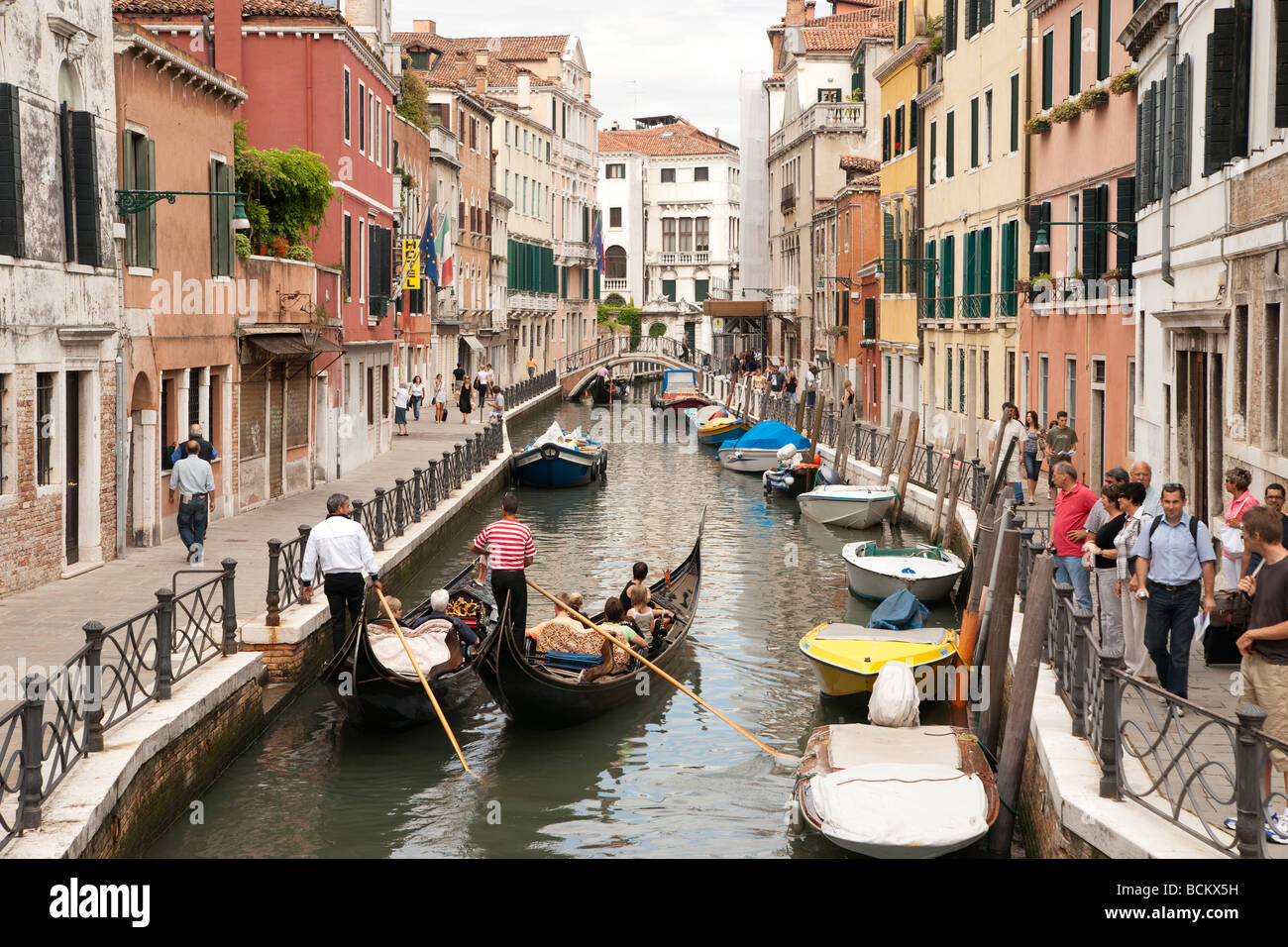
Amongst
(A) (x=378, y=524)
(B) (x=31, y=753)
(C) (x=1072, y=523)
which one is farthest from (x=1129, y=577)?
(A) (x=378, y=524)

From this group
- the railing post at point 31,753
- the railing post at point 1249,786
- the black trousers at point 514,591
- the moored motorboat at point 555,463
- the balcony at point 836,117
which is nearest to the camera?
the railing post at point 1249,786

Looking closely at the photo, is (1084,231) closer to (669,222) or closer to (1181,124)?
(1181,124)

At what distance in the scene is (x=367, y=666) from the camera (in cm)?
1116

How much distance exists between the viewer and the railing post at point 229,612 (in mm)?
11195

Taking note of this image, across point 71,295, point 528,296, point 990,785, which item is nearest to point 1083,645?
point 990,785

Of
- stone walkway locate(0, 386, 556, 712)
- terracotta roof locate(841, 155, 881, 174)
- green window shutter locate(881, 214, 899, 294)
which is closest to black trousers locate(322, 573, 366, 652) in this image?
stone walkway locate(0, 386, 556, 712)

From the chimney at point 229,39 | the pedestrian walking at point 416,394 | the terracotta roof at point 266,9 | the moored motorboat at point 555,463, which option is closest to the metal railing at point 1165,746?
the chimney at point 229,39

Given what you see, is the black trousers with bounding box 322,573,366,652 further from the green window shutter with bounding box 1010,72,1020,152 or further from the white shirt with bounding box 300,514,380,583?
the green window shutter with bounding box 1010,72,1020,152

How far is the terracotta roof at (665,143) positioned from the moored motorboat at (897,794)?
7671 cm

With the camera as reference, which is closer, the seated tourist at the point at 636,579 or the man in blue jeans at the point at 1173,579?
the man in blue jeans at the point at 1173,579

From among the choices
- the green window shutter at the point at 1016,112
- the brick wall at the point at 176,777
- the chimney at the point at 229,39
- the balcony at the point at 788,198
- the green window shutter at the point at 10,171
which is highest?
the balcony at the point at 788,198

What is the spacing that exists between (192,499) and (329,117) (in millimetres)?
Answer: 10153

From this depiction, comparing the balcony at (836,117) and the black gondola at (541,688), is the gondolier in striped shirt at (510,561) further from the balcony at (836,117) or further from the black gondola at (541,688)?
the balcony at (836,117)

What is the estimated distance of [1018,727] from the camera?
8.85m
